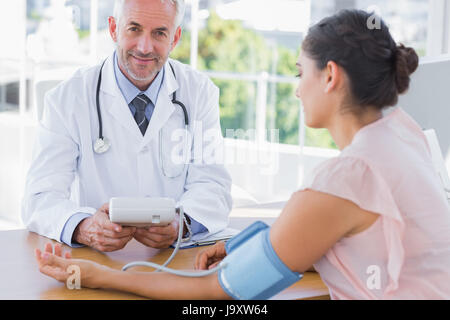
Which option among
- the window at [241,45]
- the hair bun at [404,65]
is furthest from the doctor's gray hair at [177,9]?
the hair bun at [404,65]

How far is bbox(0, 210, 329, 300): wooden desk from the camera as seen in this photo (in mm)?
1155

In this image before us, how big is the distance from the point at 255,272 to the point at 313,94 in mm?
347

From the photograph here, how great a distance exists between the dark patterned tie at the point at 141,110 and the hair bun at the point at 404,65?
0.84 m

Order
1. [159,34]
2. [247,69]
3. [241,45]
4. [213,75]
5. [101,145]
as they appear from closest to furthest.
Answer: [101,145], [159,34], [213,75], [247,69], [241,45]

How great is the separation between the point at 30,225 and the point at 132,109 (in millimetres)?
432

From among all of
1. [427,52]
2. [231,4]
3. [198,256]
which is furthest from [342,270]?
[231,4]

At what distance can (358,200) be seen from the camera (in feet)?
3.34

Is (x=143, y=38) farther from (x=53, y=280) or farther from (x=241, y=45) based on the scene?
(x=241, y=45)

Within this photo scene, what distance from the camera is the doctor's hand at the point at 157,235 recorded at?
140cm

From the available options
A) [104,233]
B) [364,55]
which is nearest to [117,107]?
[104,233]

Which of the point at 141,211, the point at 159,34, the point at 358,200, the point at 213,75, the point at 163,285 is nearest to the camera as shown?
the point at 358,200

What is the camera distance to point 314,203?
3.33 feet

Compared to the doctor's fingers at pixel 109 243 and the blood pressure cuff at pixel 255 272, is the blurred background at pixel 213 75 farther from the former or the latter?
the blood pressure cuff at pixel 255 272
